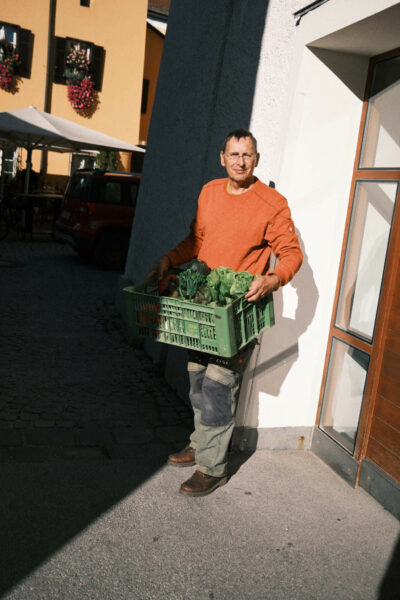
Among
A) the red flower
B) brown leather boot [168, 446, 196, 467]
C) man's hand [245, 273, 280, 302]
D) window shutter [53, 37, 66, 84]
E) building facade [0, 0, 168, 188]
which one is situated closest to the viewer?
man's hand [245, 273, 280, 302]

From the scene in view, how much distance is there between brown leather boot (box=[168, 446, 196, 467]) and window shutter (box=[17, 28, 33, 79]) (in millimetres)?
19199

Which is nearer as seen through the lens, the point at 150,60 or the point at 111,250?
the point at 111,250

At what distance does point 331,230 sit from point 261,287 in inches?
46.0

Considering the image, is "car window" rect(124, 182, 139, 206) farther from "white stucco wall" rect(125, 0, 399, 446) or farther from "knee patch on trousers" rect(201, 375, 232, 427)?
"knee patch on trousers" rect(201, 375, 232, 427)

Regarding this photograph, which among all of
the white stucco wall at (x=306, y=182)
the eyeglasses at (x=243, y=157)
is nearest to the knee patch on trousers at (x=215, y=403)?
the white stucco wall at (x=306, y=182)

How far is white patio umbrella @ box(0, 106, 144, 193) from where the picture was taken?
41.4 feet

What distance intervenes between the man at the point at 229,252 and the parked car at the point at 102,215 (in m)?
7.79

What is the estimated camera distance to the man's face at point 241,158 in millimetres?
3228

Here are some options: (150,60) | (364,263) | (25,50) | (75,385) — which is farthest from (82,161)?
(364,263)

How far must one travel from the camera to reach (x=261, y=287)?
9.84 feet

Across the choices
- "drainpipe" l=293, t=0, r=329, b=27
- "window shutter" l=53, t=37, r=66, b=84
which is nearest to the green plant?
"window shutter" l=53, t=37, r=66, b=84

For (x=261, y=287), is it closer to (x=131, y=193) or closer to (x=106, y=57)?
(x=131, y=193)

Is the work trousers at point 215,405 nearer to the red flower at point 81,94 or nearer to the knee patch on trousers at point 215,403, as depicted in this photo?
the knee patch on trousers at point 215,403

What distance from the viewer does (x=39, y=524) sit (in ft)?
9.83
